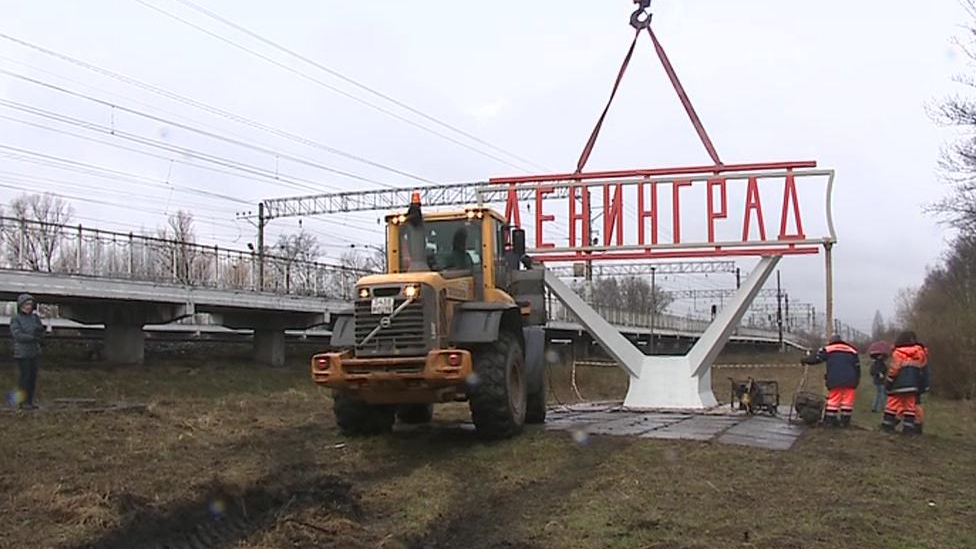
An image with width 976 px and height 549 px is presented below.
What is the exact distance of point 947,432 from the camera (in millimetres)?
19219

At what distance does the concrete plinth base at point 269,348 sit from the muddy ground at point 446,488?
1068cm

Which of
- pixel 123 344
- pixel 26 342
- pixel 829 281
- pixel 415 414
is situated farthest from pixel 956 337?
pixel 26 342

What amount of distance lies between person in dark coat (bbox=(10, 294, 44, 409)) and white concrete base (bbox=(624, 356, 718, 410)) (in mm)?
12578

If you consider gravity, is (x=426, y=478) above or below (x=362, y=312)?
below

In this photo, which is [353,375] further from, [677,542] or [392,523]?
[677,542]

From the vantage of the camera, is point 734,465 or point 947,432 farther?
point 947,432

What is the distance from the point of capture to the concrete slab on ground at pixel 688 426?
41.2ft

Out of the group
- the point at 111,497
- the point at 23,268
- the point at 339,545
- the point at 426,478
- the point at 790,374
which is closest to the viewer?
the point at 339,545

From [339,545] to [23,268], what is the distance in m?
12.8

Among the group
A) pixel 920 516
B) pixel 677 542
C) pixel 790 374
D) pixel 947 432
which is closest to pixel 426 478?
pixel 677 542

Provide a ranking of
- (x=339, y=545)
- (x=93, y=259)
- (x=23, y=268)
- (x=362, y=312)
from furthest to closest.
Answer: (x=93, y=259)
(x=23, y=268)
(x=362, y=312)
(x=339, y=545)

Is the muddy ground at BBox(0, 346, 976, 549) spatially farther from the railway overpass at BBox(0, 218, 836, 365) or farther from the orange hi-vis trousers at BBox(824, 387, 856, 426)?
the railway overpass at BBox(0, 218, 836, 365)

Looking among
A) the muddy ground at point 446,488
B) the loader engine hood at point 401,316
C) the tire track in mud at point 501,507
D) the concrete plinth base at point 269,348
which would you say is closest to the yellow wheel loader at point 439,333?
the loader engine hood at point 401,316

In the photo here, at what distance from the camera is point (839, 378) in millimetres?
14648
